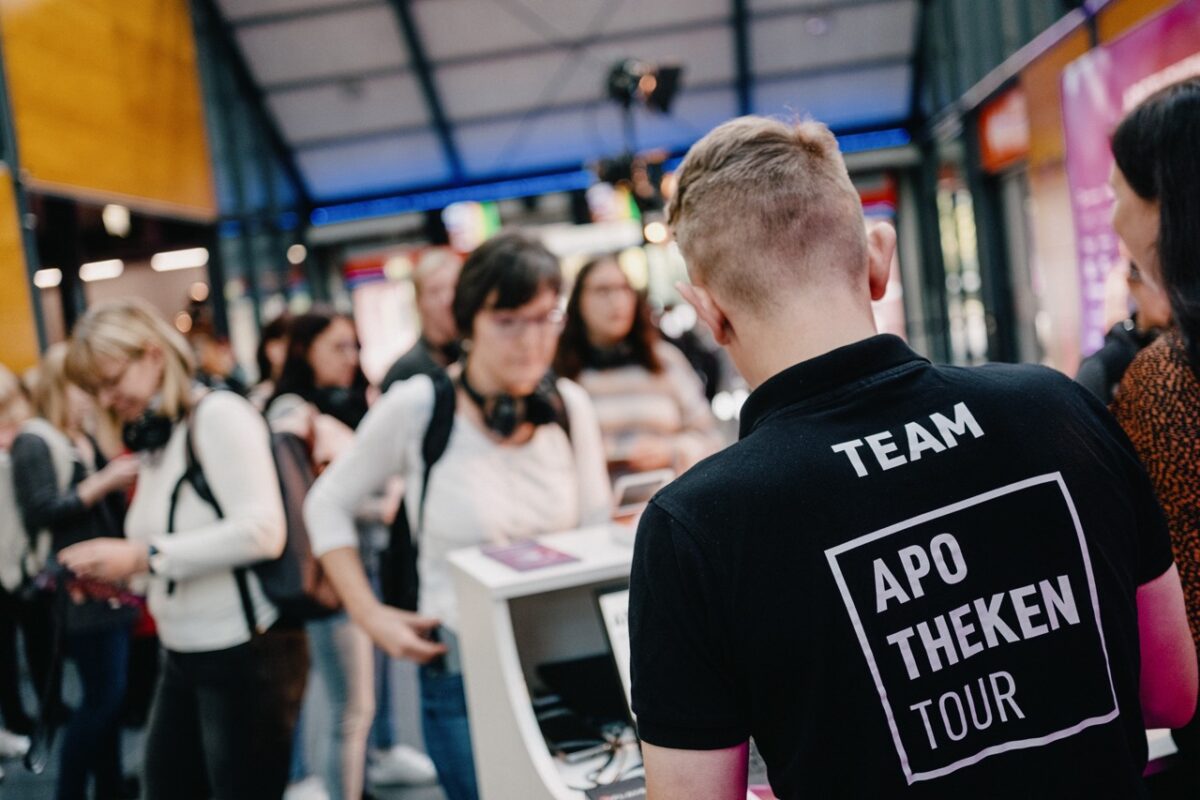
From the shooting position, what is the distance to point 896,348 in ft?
3.27

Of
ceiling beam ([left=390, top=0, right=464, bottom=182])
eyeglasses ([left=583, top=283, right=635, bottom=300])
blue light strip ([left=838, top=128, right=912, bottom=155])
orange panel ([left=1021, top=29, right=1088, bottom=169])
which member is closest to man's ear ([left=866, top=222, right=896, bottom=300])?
eyeglasses ([left=583, top=283, right=635, bottom=300])

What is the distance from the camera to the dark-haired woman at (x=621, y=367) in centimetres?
350

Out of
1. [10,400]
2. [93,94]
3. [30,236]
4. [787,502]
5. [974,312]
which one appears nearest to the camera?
[787,502]

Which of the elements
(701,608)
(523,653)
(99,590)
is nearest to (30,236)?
(99,590)

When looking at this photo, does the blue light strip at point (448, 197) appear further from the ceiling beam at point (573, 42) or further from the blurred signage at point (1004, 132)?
the blurred signage at point (1004, 132)

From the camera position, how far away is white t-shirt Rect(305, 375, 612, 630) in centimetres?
209

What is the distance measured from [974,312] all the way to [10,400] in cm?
810

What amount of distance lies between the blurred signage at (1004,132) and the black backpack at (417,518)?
20.7ft

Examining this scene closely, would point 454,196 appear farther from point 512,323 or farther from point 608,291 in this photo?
point 512,323

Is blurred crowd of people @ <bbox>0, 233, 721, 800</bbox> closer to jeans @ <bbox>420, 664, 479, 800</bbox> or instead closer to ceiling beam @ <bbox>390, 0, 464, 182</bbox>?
jeans @ <bbox>420, 664, 479, 800</bbox>

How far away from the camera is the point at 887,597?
0.92 m

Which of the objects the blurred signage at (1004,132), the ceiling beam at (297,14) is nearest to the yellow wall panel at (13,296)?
the ceiling beam at (297,14)

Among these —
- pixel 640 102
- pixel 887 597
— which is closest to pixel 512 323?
pixel 887 597

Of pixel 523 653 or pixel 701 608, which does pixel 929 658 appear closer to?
pixel 701 608
